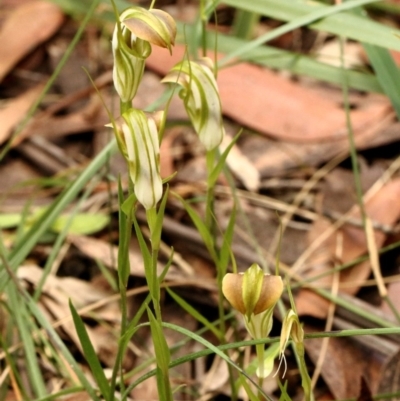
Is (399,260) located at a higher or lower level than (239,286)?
lower

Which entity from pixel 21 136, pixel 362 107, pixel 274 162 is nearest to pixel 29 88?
pixel 21 136

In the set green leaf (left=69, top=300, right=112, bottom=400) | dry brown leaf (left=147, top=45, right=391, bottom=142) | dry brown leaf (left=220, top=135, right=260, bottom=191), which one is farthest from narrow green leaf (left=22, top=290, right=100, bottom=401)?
dry brown leaf (left=147, top=45, right=391, bottom=142)

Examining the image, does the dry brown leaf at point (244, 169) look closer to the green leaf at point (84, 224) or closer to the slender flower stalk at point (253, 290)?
the green leaf at point (84, 224)

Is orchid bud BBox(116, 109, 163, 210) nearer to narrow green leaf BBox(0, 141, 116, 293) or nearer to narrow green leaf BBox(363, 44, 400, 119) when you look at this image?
narrow green leaf BBox(0, 141, 116, 293)

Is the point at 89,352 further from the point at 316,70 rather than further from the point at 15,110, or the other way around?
the point at 15,110

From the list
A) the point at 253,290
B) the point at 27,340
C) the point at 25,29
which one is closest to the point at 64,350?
the point at 27,340

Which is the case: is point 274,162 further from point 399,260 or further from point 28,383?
point 28,383

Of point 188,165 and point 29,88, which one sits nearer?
point 188,165

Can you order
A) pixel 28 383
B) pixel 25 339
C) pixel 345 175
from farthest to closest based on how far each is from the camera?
pixel 345 175, pixel 28 383, pixel 25 339
